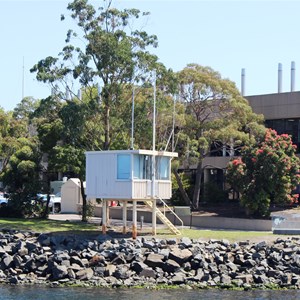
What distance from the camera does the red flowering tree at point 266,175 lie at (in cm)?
5088

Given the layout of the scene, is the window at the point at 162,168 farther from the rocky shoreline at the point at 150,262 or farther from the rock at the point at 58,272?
the rock at the point at 58,272

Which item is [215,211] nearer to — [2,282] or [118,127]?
[118,127]

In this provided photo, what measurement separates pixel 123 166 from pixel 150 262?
7.26 meters

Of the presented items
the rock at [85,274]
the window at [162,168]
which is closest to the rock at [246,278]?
the rock at [85,274]

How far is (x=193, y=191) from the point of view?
6388 cm

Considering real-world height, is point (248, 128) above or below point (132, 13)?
below

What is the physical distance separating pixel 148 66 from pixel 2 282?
18.9 m

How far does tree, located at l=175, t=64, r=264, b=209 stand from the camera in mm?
55062

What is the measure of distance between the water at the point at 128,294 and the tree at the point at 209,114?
22765 mm

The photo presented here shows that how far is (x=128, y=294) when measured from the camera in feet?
104

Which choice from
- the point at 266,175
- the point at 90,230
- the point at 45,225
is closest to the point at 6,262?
the point at 90,230

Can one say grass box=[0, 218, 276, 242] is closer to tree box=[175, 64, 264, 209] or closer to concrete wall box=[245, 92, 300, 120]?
tree box=[175, 64, 264, 209]

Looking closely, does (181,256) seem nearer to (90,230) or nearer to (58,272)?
(58,272)

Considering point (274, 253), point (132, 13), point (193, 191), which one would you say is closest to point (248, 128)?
point (193, 191)
